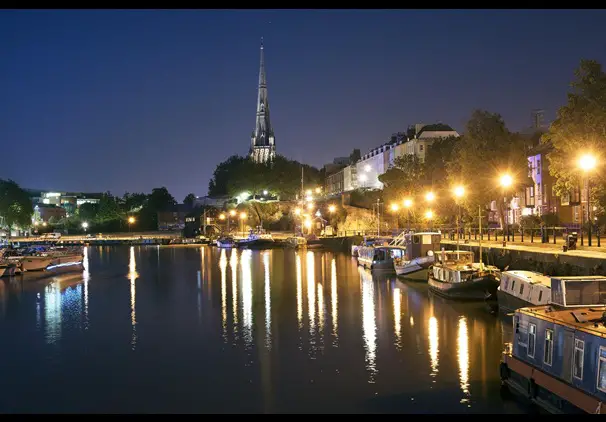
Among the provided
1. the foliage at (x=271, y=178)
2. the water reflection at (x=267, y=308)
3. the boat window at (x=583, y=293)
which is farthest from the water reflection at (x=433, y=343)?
the foliage at (x=271, y=178)

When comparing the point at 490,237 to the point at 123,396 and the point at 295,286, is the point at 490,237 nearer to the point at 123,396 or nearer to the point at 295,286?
the point at 295,286

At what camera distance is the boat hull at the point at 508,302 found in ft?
96.6

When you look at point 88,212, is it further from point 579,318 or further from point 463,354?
point 579,318

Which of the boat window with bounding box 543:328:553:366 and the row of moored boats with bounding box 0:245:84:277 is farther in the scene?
the row of moored boats with bounding box 0:245:84:277

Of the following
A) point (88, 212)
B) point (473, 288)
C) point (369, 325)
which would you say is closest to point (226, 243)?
point (88, 212)

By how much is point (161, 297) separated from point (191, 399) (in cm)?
2723

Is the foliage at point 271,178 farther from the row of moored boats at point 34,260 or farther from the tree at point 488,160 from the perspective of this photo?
the tree at point 488,160

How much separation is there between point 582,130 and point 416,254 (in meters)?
18.7

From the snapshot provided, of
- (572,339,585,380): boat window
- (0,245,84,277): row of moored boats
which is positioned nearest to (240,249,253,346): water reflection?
(572,339,585,380): boat window

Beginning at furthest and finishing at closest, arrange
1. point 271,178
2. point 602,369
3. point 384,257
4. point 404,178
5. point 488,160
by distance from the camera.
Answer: point 271,178
point 404,178
point 384,257
point 488,160
point 602,369

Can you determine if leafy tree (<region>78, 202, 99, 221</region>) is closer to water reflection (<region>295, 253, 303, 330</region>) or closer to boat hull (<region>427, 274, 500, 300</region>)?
water reflection (<region>295, 253, 303, 330</region>)

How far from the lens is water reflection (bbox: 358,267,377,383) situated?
24.6 m

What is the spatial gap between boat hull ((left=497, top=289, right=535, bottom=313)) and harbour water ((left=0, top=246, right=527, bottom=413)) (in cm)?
62

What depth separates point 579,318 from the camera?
16.6 meters
